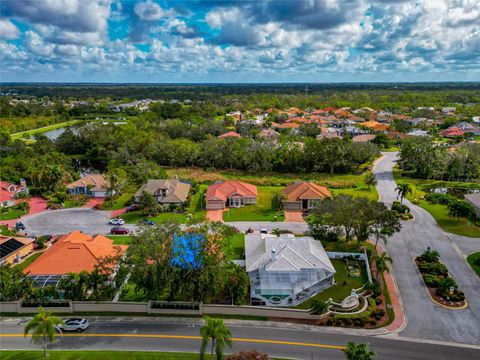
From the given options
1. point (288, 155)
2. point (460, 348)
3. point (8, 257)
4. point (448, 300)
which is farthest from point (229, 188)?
point (460, 348)

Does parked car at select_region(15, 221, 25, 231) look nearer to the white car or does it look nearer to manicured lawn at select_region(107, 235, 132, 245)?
the white car

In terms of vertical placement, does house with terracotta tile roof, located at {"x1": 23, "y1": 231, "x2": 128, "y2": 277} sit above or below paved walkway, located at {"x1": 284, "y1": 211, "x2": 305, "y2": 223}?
above

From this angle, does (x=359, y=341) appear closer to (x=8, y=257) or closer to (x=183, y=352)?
(x=183, y=352)

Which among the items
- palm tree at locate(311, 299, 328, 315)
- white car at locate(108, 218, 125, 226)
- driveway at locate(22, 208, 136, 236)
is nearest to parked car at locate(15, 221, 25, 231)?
driveway at locate(22, 208, 136, 236)

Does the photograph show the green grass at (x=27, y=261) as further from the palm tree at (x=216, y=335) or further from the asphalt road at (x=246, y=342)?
the palm tree at (x=216, y=335)

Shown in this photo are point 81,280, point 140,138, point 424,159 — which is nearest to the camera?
point 81,280

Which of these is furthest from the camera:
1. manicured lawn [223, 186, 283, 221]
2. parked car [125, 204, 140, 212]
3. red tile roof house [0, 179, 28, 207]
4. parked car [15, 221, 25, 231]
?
red tile roof house [0, 179, 28, 207]
